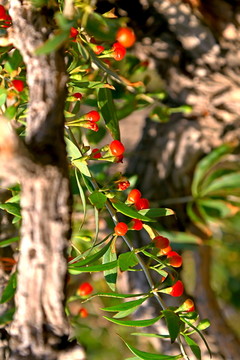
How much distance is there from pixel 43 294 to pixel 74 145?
7.7 inches

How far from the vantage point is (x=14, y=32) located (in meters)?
0.48

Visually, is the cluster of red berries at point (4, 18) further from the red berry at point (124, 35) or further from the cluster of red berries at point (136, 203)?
the cluster of red berries at point (136, 203)

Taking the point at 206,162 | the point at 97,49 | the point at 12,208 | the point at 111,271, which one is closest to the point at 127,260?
the point at 111,271

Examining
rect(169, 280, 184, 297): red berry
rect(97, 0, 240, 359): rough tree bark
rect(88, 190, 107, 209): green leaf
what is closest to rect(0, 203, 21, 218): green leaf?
rect(88, 190, 107, 209): green leaf

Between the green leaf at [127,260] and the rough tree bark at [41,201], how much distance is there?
117mm

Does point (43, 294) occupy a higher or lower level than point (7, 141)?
lower

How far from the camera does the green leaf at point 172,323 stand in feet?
1.77

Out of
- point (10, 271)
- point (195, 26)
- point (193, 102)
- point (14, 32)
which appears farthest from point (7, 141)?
point (193, 102)

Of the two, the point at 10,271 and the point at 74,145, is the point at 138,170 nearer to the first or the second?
the point at 10,271

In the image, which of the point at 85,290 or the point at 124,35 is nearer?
the point at 124,35

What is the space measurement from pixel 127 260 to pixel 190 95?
76cm

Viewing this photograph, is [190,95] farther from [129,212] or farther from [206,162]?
[129,212]

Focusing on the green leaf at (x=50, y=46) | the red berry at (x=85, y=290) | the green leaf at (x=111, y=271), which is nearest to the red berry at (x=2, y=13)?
the green leaf at (x=50, y=46)

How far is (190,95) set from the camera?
4.06ft
